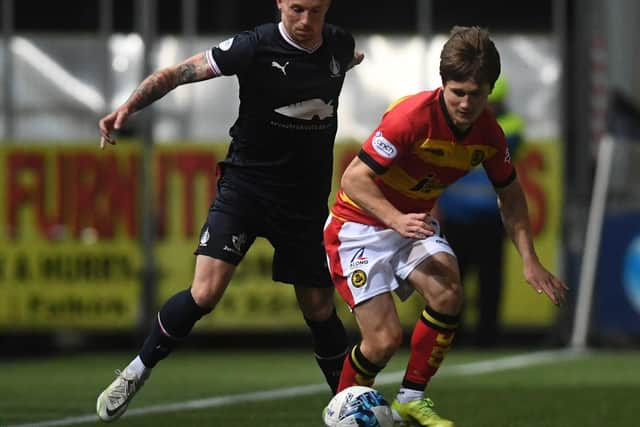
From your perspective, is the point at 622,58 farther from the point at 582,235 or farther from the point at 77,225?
the point at 77,225

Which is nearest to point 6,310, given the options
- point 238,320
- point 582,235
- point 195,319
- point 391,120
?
point 238,320

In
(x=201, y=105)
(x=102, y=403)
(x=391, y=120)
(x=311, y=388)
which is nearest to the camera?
(x=391, y=120)

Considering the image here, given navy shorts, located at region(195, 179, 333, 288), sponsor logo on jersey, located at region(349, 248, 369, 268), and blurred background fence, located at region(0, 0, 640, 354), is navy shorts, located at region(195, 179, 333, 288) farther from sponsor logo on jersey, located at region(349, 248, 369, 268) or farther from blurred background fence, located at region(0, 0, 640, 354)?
blurred background fence, located at region(0, 0, 640, 354)

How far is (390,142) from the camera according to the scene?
7027mm

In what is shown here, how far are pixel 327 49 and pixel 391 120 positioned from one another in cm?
83

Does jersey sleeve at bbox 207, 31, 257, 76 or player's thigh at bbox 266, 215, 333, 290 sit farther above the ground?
jersey sleeve at bbox 207, 31, 257, 76

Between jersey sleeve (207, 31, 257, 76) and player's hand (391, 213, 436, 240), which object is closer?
player's hand (391, 213, 436, 240)

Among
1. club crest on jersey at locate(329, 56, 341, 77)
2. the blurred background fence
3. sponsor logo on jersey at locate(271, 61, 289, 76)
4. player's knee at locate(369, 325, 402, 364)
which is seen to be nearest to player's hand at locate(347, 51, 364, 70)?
club crest on jersey at locate(329, 56, 341, 77)

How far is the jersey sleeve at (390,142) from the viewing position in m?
7.03

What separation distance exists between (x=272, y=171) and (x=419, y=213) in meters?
0.85

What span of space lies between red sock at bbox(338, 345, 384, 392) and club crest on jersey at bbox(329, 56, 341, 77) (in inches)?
50.7

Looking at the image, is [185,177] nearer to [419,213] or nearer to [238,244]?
[238,244]

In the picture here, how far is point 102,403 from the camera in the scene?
765 centimetres

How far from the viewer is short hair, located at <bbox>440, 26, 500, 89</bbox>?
6.86 metres
